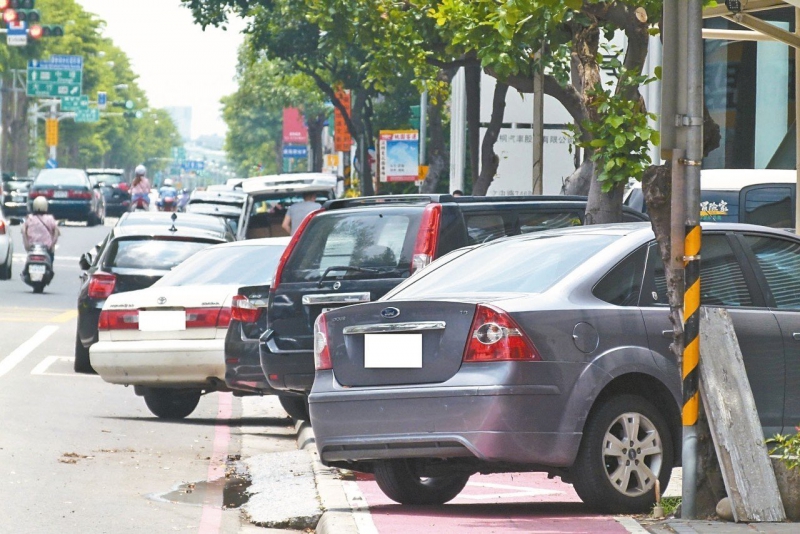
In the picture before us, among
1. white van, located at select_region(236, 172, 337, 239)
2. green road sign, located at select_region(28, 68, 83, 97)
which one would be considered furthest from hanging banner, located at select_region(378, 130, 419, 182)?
green road sign, located at select_region(28, 68, 83, 97)

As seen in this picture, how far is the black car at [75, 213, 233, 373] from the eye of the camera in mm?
15648

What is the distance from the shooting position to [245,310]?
11992 millimetres

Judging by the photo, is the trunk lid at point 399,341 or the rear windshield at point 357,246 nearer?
the trunk lid at point 399,341

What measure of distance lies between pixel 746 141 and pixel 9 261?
48.2ft

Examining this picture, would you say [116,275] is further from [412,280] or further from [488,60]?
[412,280]

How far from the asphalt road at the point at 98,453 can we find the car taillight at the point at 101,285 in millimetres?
864

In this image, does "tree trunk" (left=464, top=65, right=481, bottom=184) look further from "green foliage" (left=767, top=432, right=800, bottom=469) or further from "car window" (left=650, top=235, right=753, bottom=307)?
"green foliage" (left=767, top=432, right=800, bottom=469)

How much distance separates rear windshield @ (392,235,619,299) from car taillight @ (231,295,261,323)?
353 centimetres

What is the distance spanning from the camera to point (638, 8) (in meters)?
11.8

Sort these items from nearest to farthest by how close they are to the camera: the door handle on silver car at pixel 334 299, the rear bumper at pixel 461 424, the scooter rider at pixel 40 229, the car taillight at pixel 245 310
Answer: the rear bumper at pixel 461 424 < the door handle on silver car at pixel 334 299 < the car taillight at pixel 245 310 < the scooter rider at pixel 40 229

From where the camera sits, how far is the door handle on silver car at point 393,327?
7.56 m

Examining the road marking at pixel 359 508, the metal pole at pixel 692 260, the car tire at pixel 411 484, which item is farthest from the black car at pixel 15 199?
the metal pole at pixel 692 260

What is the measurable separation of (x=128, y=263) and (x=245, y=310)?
167 inches

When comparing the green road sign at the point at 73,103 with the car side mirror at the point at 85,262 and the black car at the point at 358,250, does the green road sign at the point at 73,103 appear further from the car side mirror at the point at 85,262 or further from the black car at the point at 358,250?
the black car at the point at 358,250
